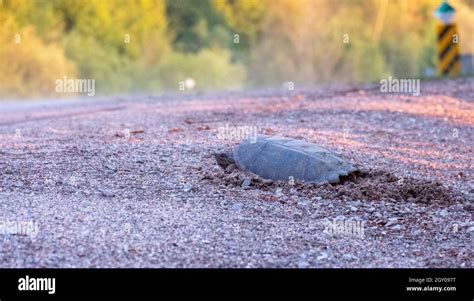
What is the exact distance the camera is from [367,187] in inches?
255

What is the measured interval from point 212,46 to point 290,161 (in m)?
17.2

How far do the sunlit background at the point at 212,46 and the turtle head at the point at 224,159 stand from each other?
32.7 ft

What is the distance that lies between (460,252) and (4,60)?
43.5ft

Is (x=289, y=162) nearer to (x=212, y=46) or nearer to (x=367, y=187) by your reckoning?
(x=367, y=187)

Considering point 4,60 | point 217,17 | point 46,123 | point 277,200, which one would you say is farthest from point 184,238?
point 217,17

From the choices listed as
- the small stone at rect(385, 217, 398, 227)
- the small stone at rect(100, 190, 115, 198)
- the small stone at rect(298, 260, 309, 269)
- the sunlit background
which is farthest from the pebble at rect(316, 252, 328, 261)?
the sunlit background

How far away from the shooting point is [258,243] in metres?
5.30

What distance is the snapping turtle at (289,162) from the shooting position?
656 cm

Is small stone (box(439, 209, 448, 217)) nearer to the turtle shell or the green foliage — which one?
the turtle shell

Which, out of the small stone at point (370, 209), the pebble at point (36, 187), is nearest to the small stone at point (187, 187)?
the pebble at point (36, 187)

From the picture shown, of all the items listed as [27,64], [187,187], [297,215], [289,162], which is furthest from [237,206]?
[27,64]

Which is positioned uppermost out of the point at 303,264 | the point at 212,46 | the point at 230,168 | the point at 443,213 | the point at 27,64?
the point at 212,46

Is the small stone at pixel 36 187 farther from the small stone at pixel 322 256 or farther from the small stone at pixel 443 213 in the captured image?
the small stone at pixel 443 213
